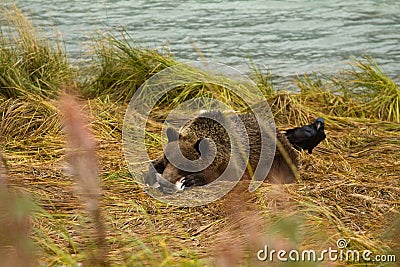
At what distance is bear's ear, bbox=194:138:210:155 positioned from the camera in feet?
13.0

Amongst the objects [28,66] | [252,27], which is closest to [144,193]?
Result: [28,66]

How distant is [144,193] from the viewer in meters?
3.73

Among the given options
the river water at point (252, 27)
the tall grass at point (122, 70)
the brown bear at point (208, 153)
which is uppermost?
the brown bear at point (208, 153)

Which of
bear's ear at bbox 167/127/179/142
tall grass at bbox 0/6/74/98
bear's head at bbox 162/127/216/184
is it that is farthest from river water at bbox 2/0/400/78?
bear's head at bbox 162/127/216/184

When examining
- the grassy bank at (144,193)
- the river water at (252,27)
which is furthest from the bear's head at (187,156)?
the river water at (252,27)

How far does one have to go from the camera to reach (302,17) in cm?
1180

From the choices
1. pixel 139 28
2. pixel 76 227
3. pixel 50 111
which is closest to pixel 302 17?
pixel 139 28

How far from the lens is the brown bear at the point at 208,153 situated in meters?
3.85

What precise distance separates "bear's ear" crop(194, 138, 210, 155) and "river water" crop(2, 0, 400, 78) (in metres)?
4.56

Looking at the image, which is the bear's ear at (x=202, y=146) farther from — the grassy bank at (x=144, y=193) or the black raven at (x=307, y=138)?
the black raven at (x=307, y=138)

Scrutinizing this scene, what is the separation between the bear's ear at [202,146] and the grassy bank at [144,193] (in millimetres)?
428

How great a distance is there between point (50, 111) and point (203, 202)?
2.06 m

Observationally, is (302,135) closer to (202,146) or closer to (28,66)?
(202,146)

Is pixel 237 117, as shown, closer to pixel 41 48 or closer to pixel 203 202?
pixel 203 202
